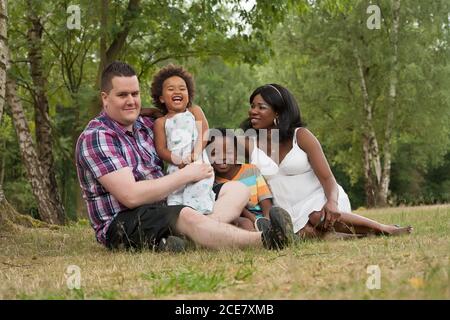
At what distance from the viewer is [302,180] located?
6219 millimetres

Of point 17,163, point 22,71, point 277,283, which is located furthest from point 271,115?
point 17,163

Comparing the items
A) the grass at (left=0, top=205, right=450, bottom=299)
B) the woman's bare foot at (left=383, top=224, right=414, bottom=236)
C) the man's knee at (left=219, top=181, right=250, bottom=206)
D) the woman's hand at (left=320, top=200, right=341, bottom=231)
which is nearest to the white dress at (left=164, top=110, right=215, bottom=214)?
the man's knee at (left=219, top=181, right=250, bottom=206)

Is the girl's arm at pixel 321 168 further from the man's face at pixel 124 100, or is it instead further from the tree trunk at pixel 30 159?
the tree trunk at pixel 30 159

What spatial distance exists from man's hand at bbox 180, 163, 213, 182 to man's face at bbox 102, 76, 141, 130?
25.8 inches

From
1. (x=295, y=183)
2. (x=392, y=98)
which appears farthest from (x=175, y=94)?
(x=392, y=98)

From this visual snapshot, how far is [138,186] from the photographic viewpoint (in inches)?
207

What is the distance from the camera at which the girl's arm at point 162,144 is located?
5.66 meters

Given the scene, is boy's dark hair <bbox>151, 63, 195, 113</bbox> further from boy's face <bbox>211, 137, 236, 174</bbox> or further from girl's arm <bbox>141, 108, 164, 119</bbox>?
boy's face <bbox>211, 137, 236, 174</bbox>

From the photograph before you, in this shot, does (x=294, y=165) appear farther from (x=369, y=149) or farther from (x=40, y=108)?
(x=369, y=149)

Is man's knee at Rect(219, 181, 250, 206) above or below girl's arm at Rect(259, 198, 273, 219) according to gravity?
above

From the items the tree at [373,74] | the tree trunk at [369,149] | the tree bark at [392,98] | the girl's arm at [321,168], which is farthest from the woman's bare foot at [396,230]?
the tree trunk at [369,149]

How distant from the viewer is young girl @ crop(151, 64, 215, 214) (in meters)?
5.49

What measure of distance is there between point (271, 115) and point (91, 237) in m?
2.58
